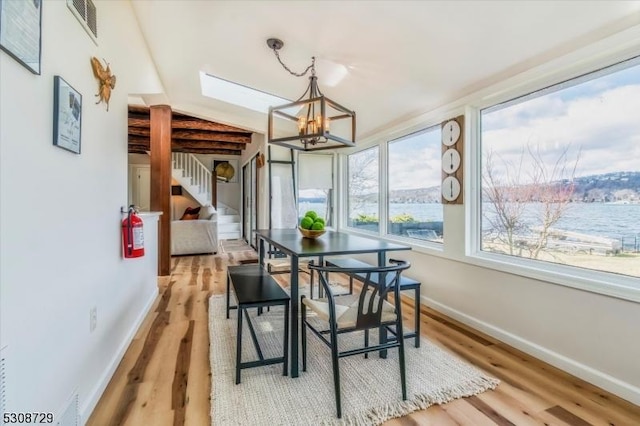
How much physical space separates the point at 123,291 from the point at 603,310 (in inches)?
128

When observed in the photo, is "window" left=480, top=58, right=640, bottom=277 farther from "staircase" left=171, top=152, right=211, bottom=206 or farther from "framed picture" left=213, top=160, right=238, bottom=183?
"framed picture" left=213, top=160, right=238, bottom=183

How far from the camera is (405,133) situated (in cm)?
407

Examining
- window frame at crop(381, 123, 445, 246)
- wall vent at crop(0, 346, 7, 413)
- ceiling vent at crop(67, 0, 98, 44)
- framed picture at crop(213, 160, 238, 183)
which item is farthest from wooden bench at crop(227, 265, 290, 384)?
framed picture at crop(213, 160, 238, 183)

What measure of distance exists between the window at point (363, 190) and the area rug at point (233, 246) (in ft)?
9.46

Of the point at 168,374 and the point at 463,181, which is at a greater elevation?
the point at 463,181

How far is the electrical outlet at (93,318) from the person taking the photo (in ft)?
5.78

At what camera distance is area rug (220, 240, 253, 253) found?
732 cm

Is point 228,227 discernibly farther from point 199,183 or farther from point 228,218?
point 199,183

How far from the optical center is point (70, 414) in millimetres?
1488

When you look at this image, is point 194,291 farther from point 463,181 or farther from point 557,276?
point 557,276

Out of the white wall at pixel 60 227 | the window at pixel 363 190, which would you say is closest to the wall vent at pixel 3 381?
Result: the white wall at pixel 60 227

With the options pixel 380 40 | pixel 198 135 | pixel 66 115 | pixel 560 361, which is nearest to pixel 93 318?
pixel 66 115

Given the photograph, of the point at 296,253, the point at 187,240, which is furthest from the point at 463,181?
the point at 187,240

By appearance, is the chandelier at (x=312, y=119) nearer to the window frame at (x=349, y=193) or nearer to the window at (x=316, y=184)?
the window frame at (x=349, y=193)
